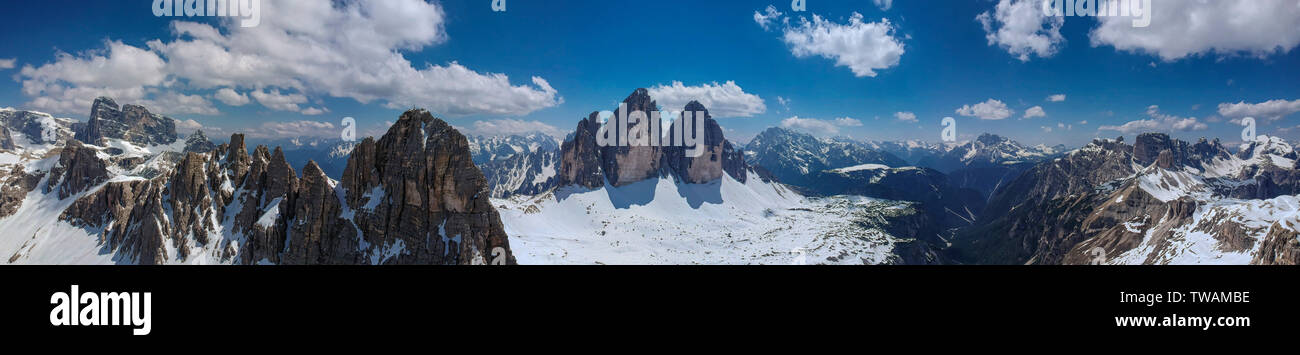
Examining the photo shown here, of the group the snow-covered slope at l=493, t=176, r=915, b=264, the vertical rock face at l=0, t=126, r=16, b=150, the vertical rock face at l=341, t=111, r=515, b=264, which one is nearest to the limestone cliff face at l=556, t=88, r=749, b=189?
the snow-covered slope at l=493, t=176, r=915, b=264

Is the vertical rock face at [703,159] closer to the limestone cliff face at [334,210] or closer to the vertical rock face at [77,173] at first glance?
the limestone cliff face at [334,210]

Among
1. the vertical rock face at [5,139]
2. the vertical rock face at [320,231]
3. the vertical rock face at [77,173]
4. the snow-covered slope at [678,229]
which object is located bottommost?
the snow-covered slope at [678,229]

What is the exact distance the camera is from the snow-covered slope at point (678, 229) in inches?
3738

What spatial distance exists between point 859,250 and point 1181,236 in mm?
53414

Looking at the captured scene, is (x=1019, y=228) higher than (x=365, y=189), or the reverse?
(x=365, y=189)

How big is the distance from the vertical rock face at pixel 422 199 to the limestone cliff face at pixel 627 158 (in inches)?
3276

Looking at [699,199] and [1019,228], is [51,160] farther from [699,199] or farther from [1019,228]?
[1019,228]

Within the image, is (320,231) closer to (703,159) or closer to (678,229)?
(678,229)

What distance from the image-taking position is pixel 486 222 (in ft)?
172

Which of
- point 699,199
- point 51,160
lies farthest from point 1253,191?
point 51,160

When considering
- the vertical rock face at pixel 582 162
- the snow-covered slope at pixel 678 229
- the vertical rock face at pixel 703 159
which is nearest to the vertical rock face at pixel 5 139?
the snow-covered slope at pixel 678 229

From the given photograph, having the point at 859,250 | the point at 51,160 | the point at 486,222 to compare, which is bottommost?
the point at 859,250

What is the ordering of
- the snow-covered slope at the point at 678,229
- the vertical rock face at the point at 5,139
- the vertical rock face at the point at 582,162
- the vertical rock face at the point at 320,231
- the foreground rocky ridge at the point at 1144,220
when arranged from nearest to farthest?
the vertical rock face at the point at 320,231
the foreground rocky ridge at the point at 1144,220
the snow-covered slope at the point at 678,229
the vertical rock face at the point at 582,162
the vertical rock face at the point at 5,139
